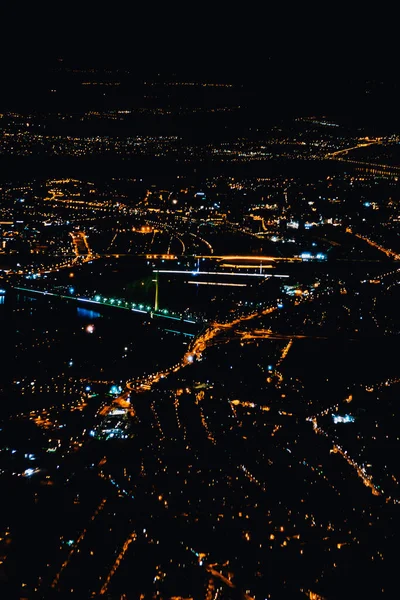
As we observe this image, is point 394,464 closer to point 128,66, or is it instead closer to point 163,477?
point 163,477

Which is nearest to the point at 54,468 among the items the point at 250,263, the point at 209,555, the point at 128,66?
the point at 209,555

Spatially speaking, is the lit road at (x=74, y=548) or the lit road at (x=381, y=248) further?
the lit road at (x=381, y=248)

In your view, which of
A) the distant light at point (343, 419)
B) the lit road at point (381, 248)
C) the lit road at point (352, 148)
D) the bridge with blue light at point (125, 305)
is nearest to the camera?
the distant light at point (343, 419)

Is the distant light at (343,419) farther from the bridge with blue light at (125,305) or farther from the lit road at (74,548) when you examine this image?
the bridge with blue light at (125,305)

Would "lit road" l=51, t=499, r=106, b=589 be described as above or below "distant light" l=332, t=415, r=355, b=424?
above

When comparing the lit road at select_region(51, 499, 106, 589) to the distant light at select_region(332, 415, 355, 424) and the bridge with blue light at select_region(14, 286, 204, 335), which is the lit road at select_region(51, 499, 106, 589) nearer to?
the distant light at select_region(332, 415, 355, 424)

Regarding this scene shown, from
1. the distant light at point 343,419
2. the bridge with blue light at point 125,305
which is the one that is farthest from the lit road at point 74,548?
the bridge with blue light at point 125,305

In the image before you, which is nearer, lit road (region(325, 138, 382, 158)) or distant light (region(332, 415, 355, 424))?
distant light (region(332, 415, 355, 424))

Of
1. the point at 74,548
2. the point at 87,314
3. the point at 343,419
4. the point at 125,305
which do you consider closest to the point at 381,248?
the point at 125,305

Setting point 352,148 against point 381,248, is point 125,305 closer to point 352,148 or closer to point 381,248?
point 381,248

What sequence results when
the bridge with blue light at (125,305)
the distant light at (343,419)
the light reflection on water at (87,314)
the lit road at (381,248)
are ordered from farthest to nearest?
the lit road at (381,248), the light reflection on water at (87,314), the bridge with blue light at (125,305), the distant light at (343,419)

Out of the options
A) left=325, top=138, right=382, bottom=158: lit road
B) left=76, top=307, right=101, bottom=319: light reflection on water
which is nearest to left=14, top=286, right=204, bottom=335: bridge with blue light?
left=76, top=307, right=101, bottom=319: light reflection on water
